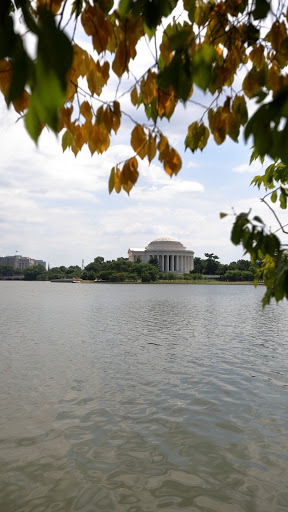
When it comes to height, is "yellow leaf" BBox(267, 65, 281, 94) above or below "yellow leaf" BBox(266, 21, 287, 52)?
below

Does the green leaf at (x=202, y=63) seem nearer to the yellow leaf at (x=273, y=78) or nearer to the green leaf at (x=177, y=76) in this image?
the green leaf at (x=177, y=76)

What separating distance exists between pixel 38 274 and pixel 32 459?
19833cm

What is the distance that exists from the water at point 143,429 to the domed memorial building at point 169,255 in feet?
471

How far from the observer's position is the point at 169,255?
161 meters

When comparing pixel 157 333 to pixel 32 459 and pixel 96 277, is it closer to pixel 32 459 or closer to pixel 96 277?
pixel 32 459

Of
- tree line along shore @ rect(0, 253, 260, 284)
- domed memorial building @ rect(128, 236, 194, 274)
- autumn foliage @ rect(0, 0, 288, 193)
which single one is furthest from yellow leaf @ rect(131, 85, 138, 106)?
domed memorial building @ rect(128, 236, 194, 274)

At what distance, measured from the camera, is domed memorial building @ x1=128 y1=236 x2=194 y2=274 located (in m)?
160

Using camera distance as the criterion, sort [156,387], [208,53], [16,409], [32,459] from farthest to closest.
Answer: [156,387] → [16,409] → [32,459] → [208,53]

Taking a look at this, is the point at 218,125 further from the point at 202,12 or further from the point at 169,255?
the point at 169,255

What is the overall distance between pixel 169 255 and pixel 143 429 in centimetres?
15343

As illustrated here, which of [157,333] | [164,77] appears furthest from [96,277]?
[164,77]

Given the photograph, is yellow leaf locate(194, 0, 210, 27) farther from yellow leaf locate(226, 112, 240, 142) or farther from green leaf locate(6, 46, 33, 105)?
green leaf locate(6, 46, 33, 105)

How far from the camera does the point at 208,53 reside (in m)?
1.85

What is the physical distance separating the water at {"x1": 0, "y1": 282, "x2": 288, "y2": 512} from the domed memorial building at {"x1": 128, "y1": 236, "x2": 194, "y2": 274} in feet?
471
